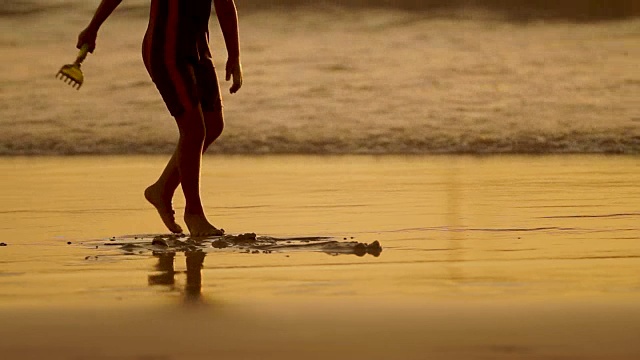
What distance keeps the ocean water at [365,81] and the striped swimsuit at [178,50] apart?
8002 mm

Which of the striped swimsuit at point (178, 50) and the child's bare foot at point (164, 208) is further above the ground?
the striped swimsuit at point (178, 50)

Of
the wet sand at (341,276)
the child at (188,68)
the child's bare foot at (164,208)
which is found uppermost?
the child at (188,68)

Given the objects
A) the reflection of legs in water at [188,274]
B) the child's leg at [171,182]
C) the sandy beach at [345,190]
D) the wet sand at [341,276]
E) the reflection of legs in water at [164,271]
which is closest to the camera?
the wet sand at [341,276]

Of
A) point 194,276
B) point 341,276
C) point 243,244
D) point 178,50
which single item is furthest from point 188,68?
point 341,276

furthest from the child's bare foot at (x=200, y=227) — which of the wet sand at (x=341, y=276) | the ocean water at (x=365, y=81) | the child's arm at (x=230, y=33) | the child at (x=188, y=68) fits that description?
the ocean water at (x=365, y=81)

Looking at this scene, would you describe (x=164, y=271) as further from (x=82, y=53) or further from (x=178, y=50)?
(x=82, y=53)

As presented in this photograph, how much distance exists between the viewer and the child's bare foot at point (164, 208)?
25.4ft

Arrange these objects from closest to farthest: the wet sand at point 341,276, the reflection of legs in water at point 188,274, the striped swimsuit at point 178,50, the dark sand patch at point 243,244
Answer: the wet sand at point 341,276 → the reflection of legs in water at point 188,274 → the dark sand patch at point 243,244 → the striped swimsuit at point 178,50

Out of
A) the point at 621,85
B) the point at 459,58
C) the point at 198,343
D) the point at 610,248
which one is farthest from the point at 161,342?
the point at 459,58

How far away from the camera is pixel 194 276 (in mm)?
5855

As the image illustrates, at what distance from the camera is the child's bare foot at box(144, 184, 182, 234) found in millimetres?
7748

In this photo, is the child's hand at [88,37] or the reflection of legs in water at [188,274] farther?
the child's hand at [88,37]

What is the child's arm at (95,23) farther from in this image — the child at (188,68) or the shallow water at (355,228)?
the shallow water at (355,228)

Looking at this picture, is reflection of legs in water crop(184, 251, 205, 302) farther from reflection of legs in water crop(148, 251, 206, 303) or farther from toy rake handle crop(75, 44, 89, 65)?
toy rake handle crop(75, 44, 89, 65)
